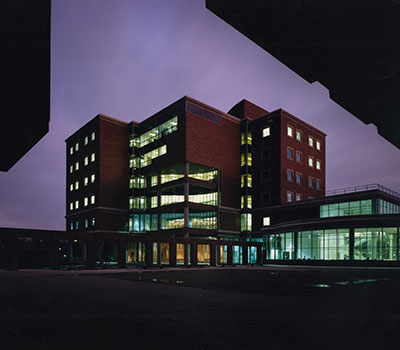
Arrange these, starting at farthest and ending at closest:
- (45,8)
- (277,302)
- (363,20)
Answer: (277,302) → (45,8) → (363,20)

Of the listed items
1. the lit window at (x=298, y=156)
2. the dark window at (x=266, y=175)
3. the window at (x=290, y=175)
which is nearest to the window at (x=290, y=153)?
the lit window at (x=298, y=156)

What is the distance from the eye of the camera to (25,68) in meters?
3.39

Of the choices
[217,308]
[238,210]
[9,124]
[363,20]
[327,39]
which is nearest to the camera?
[363,20]

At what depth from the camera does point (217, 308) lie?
33.0 feet

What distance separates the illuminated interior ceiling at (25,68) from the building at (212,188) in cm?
4249

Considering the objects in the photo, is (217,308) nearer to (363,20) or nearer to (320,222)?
(363,20)

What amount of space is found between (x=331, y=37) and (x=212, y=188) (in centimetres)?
5507

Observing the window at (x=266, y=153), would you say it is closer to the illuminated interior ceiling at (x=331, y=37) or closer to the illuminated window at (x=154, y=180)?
the illuminated window at (x=154, y=180)

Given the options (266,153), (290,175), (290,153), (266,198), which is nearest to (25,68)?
(266,198)

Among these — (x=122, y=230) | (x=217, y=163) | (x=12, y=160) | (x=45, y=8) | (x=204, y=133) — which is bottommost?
(x=122, y=230)

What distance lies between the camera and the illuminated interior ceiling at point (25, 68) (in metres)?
2.85

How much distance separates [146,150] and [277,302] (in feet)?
173

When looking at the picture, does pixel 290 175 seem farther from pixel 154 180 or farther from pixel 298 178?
pixel 154 180

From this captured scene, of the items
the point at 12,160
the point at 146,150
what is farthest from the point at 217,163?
the point at 12,160
